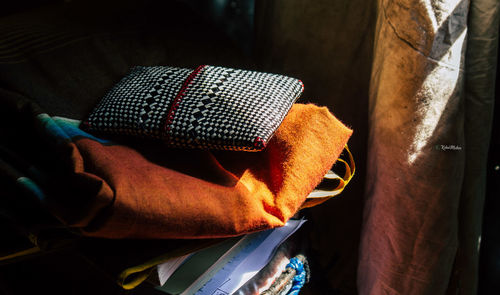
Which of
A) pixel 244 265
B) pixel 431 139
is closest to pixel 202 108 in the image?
pixel 244 265

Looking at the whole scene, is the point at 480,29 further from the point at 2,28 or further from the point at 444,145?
the point at 2,28

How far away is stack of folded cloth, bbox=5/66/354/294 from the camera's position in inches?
18.2

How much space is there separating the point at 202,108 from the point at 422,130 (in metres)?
0.38

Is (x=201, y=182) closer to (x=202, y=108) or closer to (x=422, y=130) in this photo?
(x=202, y=108)

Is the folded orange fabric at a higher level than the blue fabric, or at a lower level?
higher

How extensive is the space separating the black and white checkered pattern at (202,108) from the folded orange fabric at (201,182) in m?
0.04

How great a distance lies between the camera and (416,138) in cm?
62

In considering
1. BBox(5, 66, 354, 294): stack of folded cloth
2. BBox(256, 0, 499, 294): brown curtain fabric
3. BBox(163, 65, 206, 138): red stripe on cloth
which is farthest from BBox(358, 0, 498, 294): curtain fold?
BBox(163, 65, 206, 138): red stripe on cloth

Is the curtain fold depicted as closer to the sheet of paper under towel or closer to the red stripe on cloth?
the sheet of paper under towel

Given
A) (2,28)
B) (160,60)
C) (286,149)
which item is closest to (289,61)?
(160,60)

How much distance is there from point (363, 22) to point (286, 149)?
442mm

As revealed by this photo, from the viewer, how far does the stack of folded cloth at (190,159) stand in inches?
18.2

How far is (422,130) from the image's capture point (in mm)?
606

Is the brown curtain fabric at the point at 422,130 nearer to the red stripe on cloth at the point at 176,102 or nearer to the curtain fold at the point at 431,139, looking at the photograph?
the curtain fold at the point at 431,139
